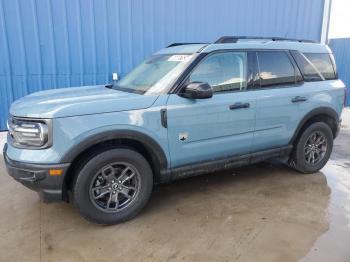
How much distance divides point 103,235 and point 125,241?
247 millimetres

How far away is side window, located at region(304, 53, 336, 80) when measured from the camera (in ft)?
14.6

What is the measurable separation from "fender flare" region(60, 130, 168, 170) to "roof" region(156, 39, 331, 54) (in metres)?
1.21

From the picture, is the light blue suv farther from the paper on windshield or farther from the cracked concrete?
the cracked concrete

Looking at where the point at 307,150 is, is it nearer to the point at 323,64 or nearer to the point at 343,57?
the point at 323,64

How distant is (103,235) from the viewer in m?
3.09

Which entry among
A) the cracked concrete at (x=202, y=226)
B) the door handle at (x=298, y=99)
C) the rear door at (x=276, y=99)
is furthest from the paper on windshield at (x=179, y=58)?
the cracked concrete at (x=202, y=226)

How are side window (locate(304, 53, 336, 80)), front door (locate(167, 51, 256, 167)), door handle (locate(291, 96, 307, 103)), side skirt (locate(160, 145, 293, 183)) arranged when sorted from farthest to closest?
side window (locate(304, 53, 336, 80))
door handle (locate(291, 96, 307, 103))
side skirt (locate(160, 145, 293, 183))
front door (locate(167, 51, 256, 167))

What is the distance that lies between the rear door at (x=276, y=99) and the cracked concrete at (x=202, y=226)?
694 millimetres

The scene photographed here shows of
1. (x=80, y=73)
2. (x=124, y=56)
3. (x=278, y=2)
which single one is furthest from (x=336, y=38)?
(x=80, y=73)

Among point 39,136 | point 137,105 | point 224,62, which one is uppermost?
point 224,62

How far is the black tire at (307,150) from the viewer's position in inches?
175

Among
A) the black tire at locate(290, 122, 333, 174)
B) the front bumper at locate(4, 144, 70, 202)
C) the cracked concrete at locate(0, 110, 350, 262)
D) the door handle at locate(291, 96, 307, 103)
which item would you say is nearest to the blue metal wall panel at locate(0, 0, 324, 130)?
the cracked concrete at locate(0, 110, 350, 262)

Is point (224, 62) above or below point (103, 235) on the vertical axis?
above

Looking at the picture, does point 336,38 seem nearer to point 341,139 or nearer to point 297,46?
point 341,139
